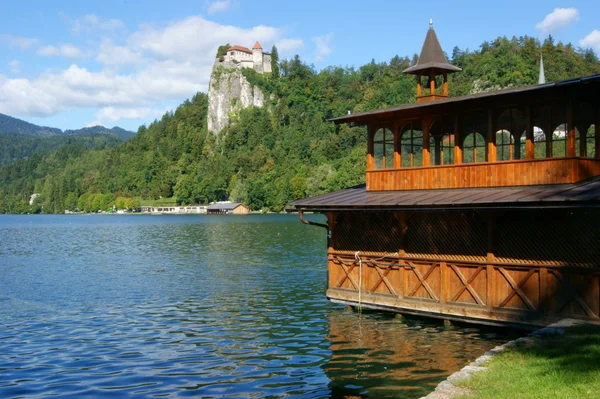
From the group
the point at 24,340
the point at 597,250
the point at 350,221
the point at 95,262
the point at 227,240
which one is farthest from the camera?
the point at 227,240

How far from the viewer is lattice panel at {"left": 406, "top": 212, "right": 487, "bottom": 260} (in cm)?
2098

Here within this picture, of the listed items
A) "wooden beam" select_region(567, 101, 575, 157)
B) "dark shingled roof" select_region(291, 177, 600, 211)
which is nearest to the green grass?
"dark shingled roof" select_region(291, 177, 600, 211)

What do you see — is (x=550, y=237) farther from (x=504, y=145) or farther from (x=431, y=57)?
(x=431, y=57)

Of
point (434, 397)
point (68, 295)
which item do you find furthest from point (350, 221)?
point (68, 295)

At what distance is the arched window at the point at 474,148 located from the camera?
22647mm

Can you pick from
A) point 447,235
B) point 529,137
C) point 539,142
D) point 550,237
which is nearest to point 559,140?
point 539,142

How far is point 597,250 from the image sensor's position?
1805 cm

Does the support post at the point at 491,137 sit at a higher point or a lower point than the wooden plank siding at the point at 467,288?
higher

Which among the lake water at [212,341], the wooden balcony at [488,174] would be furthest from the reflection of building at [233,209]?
the wooden balcony at [488,174]

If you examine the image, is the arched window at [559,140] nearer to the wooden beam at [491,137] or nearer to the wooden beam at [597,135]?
the wooden beam at [597,135]

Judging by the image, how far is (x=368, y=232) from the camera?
80.8 feet

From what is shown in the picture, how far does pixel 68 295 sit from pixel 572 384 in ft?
90.9

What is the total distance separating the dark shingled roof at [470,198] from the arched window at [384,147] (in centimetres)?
122

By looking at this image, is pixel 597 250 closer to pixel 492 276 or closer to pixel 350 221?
pixel 492 276
